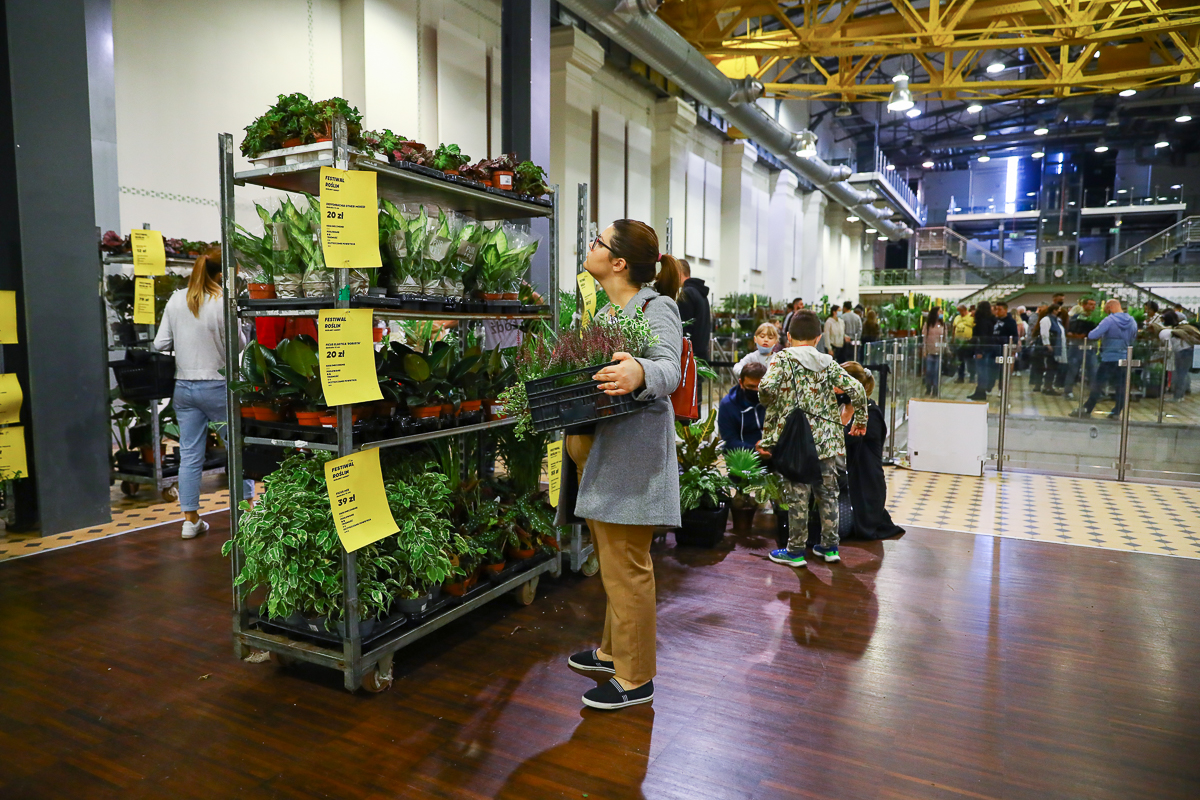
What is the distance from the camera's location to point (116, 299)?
518cm

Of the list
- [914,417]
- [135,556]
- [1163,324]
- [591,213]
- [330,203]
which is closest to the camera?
[330,203]

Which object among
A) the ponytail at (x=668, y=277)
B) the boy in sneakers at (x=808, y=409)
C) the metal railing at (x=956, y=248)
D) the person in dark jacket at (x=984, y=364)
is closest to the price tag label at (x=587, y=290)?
the ponytail at (x=668, y=277)

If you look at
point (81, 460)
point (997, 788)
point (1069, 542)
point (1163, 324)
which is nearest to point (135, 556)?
point (81, 460)

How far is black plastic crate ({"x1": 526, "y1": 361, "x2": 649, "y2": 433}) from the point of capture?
7.10 feet

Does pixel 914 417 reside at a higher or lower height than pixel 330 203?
lower

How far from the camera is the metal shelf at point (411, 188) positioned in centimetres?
248

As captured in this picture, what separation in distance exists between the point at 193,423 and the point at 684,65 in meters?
7.39

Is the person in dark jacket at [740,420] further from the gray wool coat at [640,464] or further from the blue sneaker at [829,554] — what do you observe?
the gray wool coat at [640,464]

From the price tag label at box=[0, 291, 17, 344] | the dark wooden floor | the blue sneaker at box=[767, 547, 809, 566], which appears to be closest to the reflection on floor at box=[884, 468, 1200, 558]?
the dark wooden floor

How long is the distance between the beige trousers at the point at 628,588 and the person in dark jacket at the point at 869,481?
2394 mm

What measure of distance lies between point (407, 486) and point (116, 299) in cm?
364

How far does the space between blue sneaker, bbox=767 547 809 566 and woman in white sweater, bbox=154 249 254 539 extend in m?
2.95

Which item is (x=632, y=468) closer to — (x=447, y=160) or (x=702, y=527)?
(x=447, y=160)

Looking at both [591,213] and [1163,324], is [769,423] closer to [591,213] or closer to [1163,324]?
[591,213]
